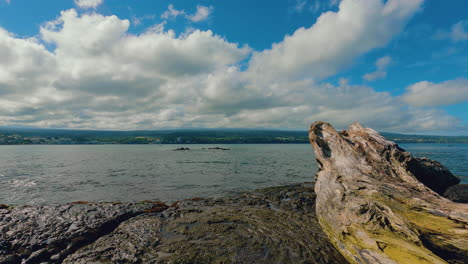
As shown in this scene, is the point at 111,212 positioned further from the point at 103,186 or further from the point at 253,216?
the point at 103,186

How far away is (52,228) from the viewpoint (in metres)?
9.21

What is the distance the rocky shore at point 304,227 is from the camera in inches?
256

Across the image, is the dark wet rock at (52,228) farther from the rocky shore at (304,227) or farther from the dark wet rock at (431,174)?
the dark wet rock at (431,174)

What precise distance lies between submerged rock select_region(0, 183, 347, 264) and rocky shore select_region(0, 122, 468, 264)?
4 cm

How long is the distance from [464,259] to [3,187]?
36.5 m

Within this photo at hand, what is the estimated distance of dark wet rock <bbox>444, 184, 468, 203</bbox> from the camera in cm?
1605

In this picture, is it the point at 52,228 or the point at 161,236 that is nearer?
the point at 52,228

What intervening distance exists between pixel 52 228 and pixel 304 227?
11.9 m

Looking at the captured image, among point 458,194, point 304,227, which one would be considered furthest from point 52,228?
point 458,194

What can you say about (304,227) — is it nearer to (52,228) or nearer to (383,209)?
(383,209)

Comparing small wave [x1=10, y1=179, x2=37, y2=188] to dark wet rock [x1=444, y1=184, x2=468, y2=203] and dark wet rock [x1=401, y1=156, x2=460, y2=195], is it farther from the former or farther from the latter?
dark wet rock [x1=444, y1=184, x2=468, y2=203]

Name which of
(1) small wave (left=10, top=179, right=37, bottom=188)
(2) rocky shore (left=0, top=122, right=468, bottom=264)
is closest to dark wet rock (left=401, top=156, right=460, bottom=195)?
(2) rocky shore (left=0, top=122, right=468, bottom=264)

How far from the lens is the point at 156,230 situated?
10172 mm

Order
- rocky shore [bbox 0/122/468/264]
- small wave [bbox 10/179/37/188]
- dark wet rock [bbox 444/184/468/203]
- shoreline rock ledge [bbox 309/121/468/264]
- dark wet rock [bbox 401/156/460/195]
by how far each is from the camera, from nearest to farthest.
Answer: shoreline rock ledge [bbox 309/121/468/264]
rocky shore [bbox 0/122/468/264]
dark wet rock [bbox 401/156/460/195]
dark wet rock [bbox 444/184/468/203]
small wave [bbox 10/179/37/188]
